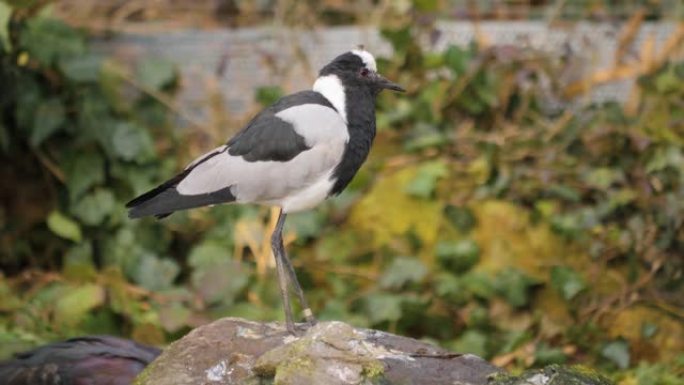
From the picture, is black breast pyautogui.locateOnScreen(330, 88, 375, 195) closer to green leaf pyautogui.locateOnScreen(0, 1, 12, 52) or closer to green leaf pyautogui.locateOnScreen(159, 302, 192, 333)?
green leaf pyautogui.locateOnScreen(159, 302, 192, 333)

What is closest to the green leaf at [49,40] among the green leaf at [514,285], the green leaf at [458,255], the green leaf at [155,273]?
the green leaf at [155,273]

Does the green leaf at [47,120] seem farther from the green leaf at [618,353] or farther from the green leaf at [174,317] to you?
the green leaf at [618,353]

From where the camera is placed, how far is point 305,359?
365 cm

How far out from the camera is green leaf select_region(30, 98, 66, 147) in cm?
696

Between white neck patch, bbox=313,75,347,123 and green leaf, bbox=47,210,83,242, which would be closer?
white neck patch, bbox=313,75,347,123

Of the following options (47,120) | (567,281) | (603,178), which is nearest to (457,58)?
(603,178)

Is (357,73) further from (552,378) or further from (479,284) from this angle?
(479,284)

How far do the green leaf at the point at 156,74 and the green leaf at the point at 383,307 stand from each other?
1.83m

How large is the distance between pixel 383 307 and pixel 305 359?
2.72 meters

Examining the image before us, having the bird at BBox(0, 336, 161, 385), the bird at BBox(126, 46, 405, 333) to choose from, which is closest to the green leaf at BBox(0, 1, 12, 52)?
the bird at BBox(0, 336, 161, 385)

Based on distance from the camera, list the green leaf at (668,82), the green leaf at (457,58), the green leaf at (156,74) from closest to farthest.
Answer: the green leaf at (668,82)
the green leaf at (457,58)
the green leaf at (156,74)

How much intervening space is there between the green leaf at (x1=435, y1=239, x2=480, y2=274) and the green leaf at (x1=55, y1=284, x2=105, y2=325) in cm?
172

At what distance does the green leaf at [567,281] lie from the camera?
20.4 ft

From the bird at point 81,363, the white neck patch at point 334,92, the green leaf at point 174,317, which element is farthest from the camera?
the green leaf at point 174,317
